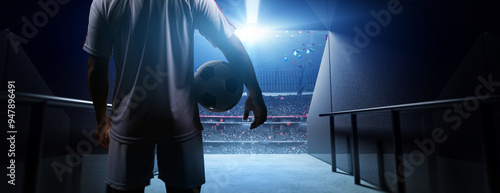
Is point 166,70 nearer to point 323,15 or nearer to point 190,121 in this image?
point 190,121

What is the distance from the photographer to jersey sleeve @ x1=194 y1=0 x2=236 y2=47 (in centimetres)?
80

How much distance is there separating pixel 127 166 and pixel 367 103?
268 cm

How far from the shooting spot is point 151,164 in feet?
2.43

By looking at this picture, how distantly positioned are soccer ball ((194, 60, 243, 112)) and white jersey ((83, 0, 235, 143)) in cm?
18

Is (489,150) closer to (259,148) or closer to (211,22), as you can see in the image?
(211,22)

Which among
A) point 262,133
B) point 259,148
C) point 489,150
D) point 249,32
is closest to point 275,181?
point 489,150

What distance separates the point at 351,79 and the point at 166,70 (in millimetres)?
2932

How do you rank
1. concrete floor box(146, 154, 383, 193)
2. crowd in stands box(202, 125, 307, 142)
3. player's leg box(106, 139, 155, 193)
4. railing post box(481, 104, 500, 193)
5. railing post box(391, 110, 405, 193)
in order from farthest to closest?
crowd in stands box(202, 125, 307, 142), concrete floor box(146, 154, 383, 193), railing post box(391, 110, 405, 193), railing post box(481, 104, 500, 193), player's leg box(106, 139, 155, 193)

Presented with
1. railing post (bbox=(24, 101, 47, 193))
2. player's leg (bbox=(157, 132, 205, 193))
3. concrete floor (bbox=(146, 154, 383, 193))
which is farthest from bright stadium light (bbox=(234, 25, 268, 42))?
player's leg (bbox=(157, 132, 205, 193))

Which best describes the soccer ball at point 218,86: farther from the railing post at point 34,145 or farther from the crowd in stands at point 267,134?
the crowd in stands at point 267,134

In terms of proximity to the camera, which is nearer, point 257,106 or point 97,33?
point 97,33

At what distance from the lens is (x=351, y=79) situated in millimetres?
3133

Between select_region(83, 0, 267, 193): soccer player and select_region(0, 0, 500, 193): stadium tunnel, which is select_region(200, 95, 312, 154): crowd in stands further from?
select_region(83, 0, 267, 193): soccer player

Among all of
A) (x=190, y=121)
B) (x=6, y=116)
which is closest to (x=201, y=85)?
(x=190, y=121)
